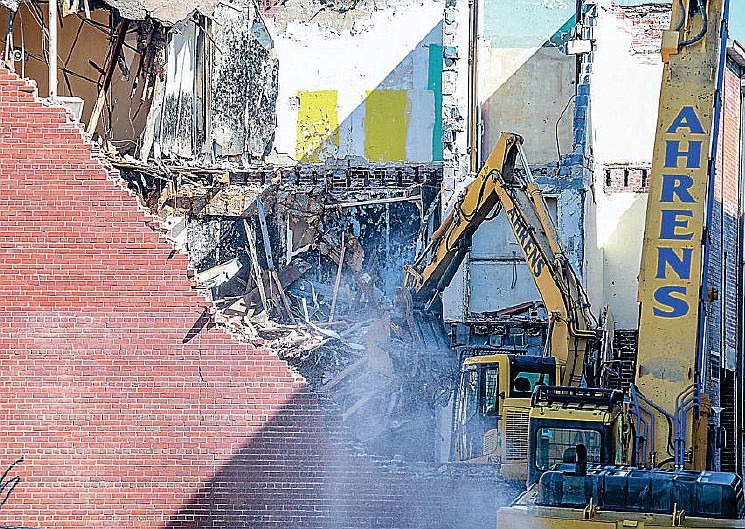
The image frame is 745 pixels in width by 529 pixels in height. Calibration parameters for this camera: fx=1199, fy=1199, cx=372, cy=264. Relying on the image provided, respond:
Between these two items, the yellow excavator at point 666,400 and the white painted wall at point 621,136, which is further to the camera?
the white painted wall at point 621,136

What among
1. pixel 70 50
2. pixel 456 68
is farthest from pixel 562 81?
pixel 70 50

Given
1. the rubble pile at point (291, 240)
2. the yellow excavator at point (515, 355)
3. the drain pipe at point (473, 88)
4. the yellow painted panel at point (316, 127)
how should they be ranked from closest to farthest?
1. the yellow excavator at point (515, 355)
2. the rubble pile at point (291, 240)
3. the drain pipe at point (473, 88)
4. the yellow painted panel at point (316, 127)

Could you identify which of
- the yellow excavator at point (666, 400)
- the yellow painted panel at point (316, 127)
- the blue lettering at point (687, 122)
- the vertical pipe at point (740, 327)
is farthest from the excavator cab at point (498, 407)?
the yellow painted panel at point (316, 127)

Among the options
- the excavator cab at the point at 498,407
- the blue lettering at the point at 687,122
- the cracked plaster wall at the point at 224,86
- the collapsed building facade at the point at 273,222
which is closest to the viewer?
the blue lettering at the point at 687,122

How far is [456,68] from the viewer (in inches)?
957

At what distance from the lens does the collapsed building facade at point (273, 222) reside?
14.8 m

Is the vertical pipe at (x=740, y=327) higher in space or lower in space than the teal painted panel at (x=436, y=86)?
lower

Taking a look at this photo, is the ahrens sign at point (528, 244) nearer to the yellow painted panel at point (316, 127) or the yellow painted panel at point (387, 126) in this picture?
the yellow painted panel at point (387, 126)

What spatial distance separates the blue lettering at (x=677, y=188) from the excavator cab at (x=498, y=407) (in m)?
3.50

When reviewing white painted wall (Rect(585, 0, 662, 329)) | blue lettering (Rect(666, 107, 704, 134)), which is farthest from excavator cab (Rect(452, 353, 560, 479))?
white painted wall (Rect(585, 0, 662, 329))

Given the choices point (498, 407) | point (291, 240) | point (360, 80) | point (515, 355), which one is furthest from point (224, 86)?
point (498, 407)

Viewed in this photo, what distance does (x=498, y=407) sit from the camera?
53.4 ft

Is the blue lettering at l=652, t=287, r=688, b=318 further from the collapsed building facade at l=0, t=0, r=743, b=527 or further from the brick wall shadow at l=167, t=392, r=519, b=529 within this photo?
the collapsed building facade at l=0, t=0, r=743, b=527

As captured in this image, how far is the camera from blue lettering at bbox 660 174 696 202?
483 inches
